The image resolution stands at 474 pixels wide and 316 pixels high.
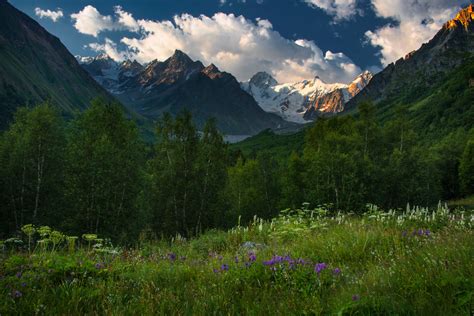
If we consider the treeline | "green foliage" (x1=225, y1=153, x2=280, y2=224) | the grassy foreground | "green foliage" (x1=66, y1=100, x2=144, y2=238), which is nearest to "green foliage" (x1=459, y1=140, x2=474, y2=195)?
the treeline

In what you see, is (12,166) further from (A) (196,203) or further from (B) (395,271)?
(B) (395,271)

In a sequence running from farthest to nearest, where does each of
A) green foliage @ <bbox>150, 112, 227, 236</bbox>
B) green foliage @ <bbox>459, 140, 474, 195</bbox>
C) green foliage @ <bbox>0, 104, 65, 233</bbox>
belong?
1. green foliage @ <bbox>459, 140, 474, 195</bbox>
2. green foliage @ <bbox>150, 112, 227, 236</bbox>
3. green foliage @ <bbox>0, 104, 65, 233</bbox>

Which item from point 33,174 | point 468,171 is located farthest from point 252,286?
point 468,171

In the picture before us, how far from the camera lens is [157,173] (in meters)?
38.2

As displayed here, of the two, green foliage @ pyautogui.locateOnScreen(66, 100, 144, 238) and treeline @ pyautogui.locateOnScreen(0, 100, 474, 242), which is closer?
green foliage @ pyautogui.locateOnScreen(66, 100, 144, 238)

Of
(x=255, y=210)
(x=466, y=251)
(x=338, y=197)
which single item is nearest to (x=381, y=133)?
(x=338, y=197)

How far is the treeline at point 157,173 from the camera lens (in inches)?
1258

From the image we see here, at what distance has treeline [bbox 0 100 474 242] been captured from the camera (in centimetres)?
3195

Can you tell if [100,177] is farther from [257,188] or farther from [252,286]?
[257,188]

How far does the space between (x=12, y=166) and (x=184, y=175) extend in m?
16.6

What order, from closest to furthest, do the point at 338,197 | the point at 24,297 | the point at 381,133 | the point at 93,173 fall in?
the point at 24,297 → the point at 93,173 → the point at 338,197 → the point at 381,133

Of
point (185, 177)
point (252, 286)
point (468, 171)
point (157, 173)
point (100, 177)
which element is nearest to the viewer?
point (252, 286)

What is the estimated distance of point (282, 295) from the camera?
16.8ft

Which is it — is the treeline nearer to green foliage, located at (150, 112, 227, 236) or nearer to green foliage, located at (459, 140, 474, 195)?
green foliage, located at (150, 112, 227, 236)
